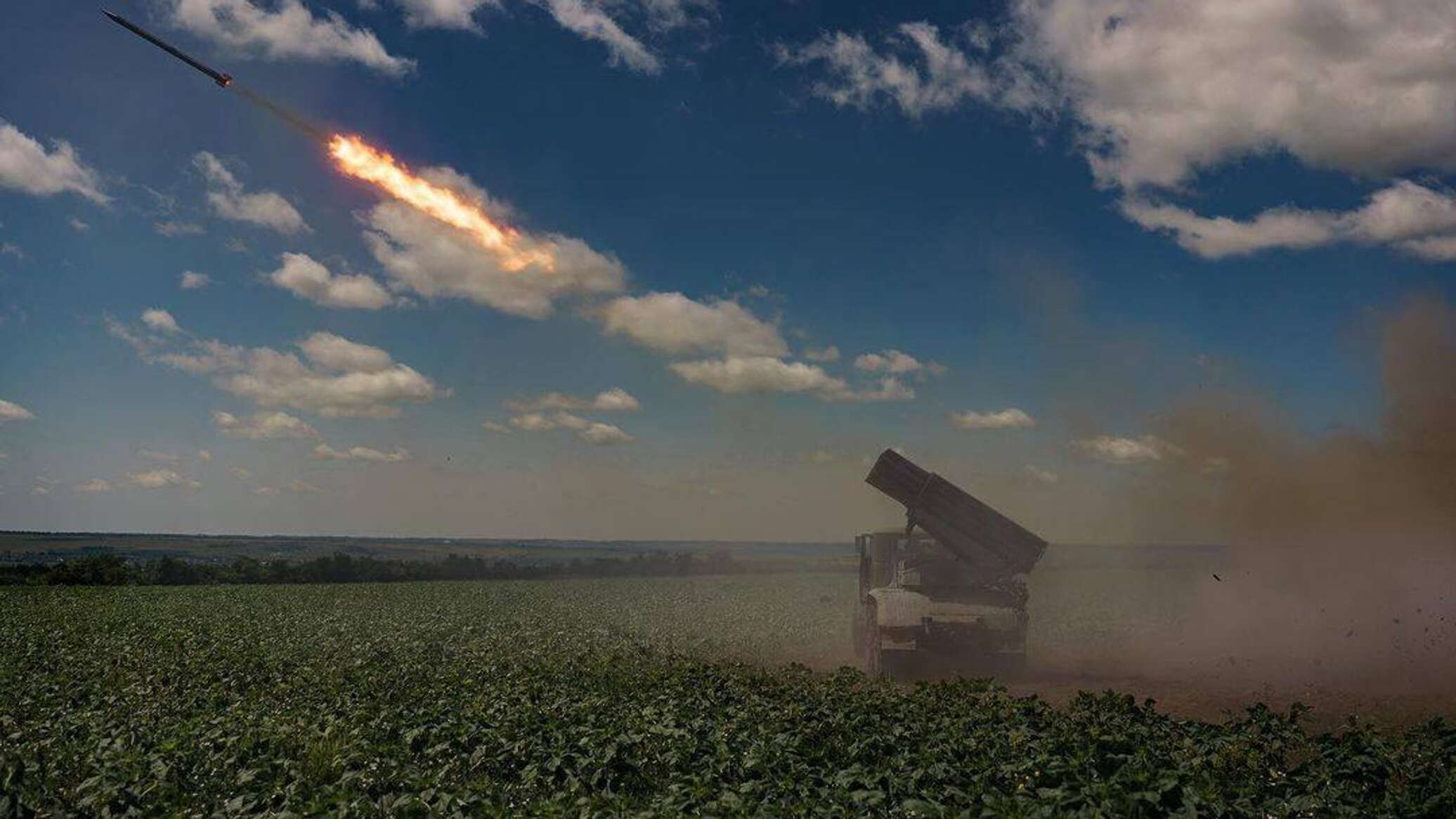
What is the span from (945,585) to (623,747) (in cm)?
1185

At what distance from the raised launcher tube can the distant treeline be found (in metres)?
55.2

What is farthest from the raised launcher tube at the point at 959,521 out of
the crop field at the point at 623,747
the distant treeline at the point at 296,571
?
the distant treeline at the point at 296,571

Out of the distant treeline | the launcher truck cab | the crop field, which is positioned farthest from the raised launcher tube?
the distant treeline

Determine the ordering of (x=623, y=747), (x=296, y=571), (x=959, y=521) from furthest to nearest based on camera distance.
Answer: (x=296, y=571)
(x=959, y=521)
(x=623, y=747)

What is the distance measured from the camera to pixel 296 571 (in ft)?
228

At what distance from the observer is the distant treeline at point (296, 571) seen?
59406 mm

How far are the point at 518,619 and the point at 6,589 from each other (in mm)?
34430

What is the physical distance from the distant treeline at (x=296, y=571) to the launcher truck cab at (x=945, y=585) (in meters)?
54.9

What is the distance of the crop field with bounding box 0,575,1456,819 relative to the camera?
8961mm

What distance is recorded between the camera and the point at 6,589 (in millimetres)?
51344

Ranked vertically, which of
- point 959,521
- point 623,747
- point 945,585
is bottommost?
point 623,747

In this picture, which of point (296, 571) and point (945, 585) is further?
point (296, 571)

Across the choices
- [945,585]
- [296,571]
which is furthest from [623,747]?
[296,571]

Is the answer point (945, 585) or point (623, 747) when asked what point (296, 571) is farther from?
point (623, 747)
